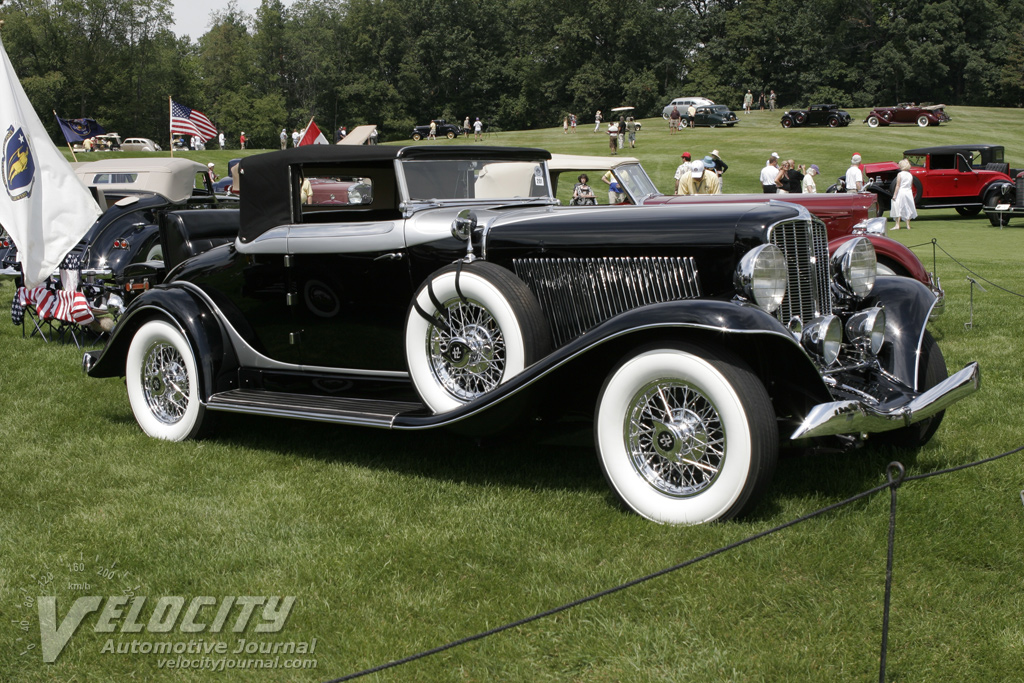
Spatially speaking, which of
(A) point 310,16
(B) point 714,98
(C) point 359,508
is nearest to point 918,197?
(C) point 359,508

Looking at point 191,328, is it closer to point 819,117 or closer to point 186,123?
point 186,123

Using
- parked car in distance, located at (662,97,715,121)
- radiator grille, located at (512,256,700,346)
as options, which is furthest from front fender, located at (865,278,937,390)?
parked car in distance, located at (662,97,715,121)

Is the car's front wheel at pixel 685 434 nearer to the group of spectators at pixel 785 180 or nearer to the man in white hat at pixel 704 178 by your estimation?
the man in white hat at pixel 704 178

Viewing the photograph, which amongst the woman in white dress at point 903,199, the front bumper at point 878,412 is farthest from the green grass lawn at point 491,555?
the woman in white dress at point 903,199

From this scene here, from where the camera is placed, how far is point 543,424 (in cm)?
463

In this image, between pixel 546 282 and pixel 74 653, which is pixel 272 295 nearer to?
pixel 546 282

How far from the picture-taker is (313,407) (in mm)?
5008

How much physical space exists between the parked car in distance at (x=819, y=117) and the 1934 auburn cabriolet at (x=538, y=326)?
46.5 m

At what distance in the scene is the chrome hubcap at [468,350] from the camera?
453cm

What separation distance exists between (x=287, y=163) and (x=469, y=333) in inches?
67.5

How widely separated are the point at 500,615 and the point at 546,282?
1945mm

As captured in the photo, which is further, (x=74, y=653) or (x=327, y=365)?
(x=327, y=365)

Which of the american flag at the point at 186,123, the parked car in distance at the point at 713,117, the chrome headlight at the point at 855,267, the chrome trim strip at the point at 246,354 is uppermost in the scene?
the parked car in distance at the point at 713,117

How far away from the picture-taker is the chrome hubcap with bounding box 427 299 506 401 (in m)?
4.53
